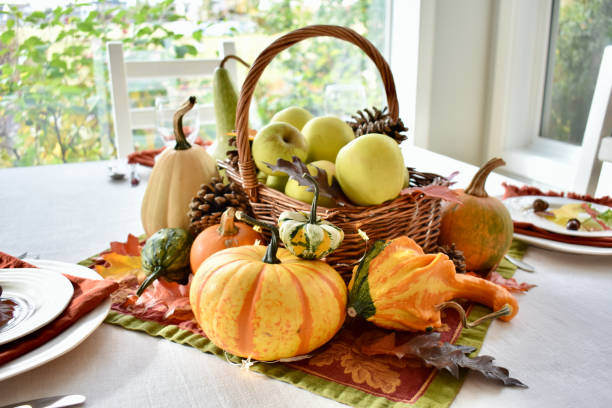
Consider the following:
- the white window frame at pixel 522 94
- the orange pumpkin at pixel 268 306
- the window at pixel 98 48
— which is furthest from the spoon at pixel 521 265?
the window at pixel 98 48

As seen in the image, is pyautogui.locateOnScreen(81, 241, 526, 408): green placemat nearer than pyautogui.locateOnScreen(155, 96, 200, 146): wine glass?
Yes

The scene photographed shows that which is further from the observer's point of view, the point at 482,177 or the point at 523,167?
the point at 523,167

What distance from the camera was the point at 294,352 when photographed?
510 mm

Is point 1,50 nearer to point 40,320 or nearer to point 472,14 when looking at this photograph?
point 472,14

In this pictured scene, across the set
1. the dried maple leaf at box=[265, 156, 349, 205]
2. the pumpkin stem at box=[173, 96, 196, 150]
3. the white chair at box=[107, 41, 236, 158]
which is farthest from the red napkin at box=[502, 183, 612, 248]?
the white chair at box=[107, 41, 236, 158]

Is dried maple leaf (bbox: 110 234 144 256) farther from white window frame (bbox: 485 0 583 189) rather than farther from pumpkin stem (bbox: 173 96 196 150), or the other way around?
white window frame (bbox: 485 0 583 189)

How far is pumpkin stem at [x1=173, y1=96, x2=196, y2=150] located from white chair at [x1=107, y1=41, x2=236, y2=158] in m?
0.74

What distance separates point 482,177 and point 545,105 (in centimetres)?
182

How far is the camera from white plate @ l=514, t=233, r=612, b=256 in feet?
2.48

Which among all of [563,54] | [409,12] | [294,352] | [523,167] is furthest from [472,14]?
[294,352]

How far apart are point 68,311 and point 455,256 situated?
1.68ft

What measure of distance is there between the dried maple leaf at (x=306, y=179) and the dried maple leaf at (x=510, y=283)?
25 cm

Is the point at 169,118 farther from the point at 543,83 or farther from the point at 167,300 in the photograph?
the point at 543,83

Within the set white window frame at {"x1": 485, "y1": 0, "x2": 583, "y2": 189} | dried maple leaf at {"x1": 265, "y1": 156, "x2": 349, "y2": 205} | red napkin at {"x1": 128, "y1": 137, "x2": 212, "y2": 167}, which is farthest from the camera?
white window frame at {"x1": 485, "y1": 0, "x2": 583, "y2": 189}
